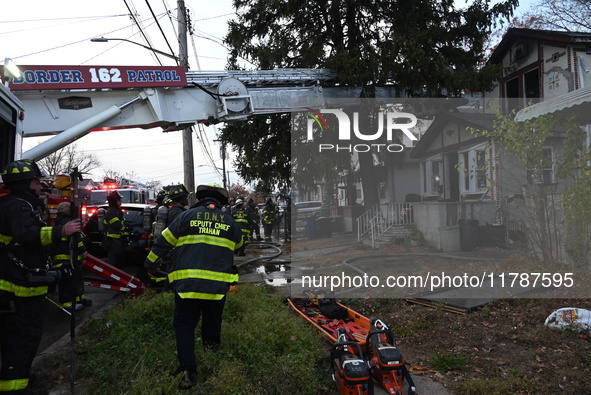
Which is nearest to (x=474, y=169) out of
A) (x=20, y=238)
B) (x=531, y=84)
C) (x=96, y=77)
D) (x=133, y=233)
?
(x=96, y=77)

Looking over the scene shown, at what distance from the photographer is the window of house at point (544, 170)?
22.1ft

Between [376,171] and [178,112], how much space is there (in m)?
3.52

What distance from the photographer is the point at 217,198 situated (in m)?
4.23

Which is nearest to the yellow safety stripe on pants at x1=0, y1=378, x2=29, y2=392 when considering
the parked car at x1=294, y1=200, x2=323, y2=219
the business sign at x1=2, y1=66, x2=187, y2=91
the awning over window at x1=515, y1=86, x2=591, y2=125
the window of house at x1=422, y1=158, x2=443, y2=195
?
the business sign at x1=2, y1=66, x2=187, y2=91

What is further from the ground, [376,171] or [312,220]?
[376,171]

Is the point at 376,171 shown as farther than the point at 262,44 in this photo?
No

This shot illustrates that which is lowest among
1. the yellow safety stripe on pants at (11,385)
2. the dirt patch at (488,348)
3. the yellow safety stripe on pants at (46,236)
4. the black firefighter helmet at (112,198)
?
the dirt patch at (488,348)

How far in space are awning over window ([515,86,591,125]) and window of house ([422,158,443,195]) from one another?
4.52 feet

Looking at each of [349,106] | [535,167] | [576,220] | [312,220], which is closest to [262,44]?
[349,106]

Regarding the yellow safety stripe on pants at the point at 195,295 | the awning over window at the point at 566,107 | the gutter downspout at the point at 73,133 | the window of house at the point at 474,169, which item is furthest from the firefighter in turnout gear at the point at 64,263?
the awning over window at the point at 566,107

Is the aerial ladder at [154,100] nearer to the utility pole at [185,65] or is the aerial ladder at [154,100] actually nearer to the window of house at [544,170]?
the window of house at [544,170]

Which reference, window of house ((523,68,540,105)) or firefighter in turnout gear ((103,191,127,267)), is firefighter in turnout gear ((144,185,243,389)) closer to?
firefighter in turnout gear ((103,191,127,267))

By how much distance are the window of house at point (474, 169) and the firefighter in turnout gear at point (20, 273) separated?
5.85m

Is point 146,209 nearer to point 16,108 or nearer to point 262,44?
point 262,44
